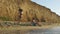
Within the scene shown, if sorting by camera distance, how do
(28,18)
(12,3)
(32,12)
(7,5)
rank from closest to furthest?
(7,5)
(12,3)
(28,18)
(32,12)

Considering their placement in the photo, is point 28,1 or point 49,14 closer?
point 28,1

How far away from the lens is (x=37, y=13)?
243ft

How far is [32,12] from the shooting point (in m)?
68.2

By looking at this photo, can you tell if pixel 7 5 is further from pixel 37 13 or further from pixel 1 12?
pixel 37 13

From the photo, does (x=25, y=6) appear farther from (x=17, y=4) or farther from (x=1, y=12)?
(x=1, y=12)

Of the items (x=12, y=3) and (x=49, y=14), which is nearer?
(x=12, y=3)

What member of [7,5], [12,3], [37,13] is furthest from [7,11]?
[37,13]

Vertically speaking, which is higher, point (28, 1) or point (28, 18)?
point (28, 1)

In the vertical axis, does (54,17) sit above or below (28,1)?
below

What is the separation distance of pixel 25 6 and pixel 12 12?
1073cm

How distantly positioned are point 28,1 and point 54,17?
25517 mm

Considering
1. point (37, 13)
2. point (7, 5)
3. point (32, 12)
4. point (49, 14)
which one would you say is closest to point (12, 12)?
point (7, 5)

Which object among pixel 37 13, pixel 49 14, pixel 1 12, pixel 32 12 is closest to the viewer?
pixel 1 12

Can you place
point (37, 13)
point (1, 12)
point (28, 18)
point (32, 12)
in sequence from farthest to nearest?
1. point (37, 13)
2. point (32, 12)
3. point (28, 18)
4. point (1, 12)
